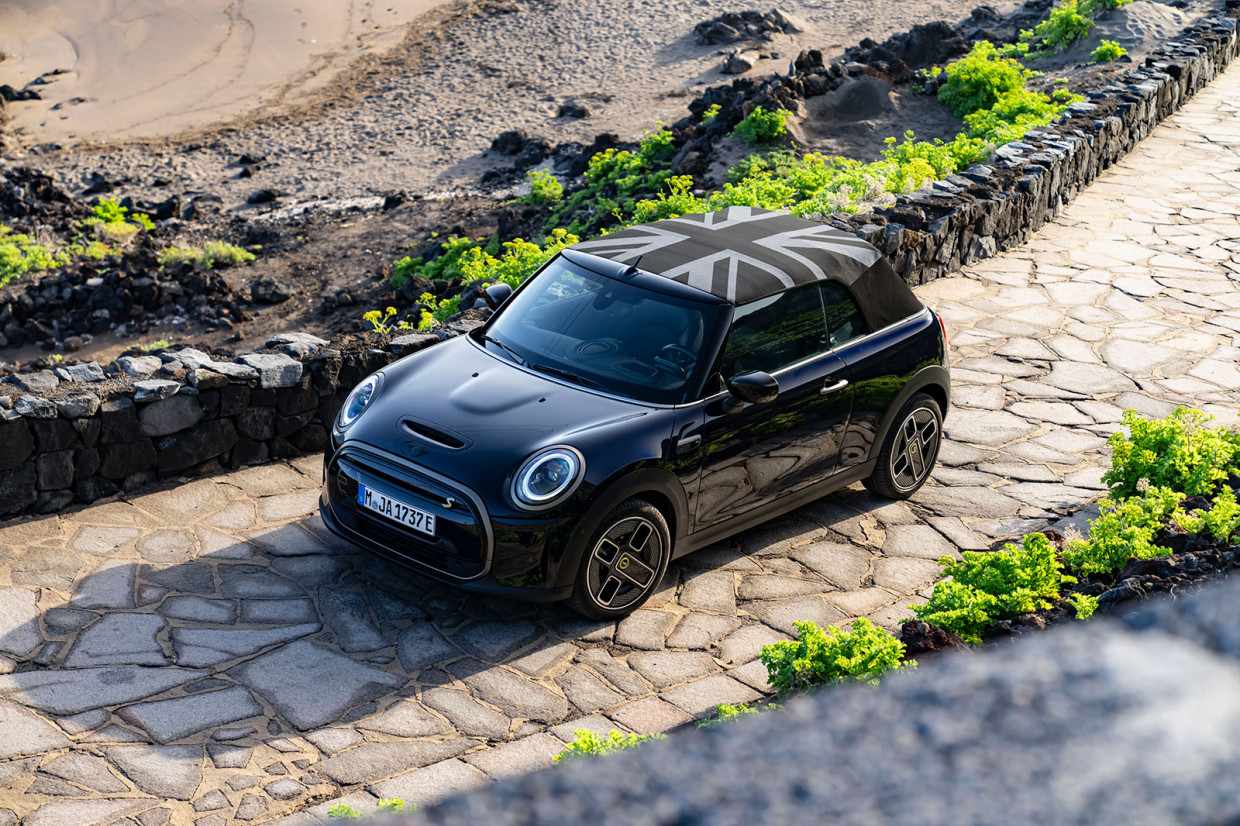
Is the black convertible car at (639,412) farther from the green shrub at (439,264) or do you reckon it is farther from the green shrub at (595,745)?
the green shrub at (439,264)

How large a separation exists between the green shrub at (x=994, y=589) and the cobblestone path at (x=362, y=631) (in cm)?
68

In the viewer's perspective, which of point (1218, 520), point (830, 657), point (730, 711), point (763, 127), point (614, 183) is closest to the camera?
point (730, 711)

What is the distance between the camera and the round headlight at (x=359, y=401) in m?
6.26

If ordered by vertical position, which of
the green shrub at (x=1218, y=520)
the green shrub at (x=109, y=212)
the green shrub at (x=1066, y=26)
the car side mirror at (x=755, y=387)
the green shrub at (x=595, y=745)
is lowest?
the green shrub at (x=109, y=212)

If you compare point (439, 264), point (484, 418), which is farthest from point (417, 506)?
point (439, 264)

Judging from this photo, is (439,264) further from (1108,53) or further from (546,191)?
(1108,53)

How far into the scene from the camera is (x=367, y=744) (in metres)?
5.00

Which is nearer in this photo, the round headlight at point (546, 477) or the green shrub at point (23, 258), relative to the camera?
the round headlight at point (546, 477)

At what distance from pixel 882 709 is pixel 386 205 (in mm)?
16297

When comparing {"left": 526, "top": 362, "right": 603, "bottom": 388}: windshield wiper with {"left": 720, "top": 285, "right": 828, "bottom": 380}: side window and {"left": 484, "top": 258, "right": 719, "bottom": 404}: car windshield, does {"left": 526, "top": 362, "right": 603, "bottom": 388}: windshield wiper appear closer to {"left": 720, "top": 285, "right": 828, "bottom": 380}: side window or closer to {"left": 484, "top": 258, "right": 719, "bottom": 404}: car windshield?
{"left": 484, "top": 258, "right": 719, "bottom": 404}: car windshield

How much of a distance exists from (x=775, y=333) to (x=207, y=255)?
10593 millimetres

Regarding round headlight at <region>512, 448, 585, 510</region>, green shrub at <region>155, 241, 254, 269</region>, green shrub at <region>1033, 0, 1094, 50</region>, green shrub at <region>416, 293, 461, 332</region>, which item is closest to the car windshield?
round headlight at <region>512, 448, 585, 510</region>

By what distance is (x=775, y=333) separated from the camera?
644 cm

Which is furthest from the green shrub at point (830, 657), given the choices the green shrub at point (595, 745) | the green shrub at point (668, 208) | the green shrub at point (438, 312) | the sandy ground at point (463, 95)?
the sandy ground at point (463, 95)
